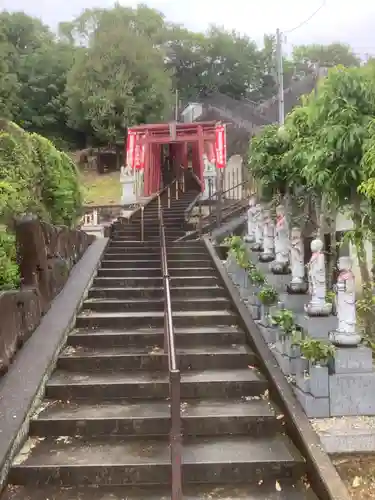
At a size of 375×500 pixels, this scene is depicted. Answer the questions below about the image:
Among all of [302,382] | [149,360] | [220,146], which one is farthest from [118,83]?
[302,382]

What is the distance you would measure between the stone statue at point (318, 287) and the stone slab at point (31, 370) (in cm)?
238

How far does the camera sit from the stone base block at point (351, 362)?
12.5 feet

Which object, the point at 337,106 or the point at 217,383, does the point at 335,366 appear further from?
the point at 337,106

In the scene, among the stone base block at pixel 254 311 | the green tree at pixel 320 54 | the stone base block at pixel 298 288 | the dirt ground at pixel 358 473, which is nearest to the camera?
the dirt ground at pixel 358 473

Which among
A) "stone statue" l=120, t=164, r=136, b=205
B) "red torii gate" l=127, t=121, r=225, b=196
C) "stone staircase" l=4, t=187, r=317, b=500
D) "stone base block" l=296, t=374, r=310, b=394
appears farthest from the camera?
"stone statue" l=120, t=164, r=136, b=205

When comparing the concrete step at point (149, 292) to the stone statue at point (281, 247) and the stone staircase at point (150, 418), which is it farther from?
the stone statue at point (281, 247)

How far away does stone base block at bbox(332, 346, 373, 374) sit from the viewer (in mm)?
3814

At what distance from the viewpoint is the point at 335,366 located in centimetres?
A: 382

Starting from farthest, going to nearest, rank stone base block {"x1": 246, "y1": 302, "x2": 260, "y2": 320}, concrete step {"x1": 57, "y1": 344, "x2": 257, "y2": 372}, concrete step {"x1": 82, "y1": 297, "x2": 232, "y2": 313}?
concrete step {"x1": 82, "y1": 297, "x2": 232, "y2": 313}
stone base block {"x1": 246, "y1": 302, "x2": 260, "y2": 320}
concrete step {"x1": 57, "y1": 344, "x2": 257, "y2": 372}

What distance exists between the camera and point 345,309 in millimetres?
3945

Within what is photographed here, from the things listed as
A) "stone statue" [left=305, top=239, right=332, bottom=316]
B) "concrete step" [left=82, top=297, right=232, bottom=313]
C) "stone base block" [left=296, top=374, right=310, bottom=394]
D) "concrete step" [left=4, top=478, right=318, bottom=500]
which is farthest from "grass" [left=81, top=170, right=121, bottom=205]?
"concrete step" [left=4, top=478, right=318, bottom=500]

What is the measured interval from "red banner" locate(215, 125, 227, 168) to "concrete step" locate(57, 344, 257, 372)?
10.4 metres

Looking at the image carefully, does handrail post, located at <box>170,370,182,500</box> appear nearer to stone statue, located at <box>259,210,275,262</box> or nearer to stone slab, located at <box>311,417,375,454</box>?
stone slab, located at <box>311,417,375,454</box>

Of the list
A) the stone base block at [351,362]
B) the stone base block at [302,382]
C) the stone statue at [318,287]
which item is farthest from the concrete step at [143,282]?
the stone base block at [351,362]
